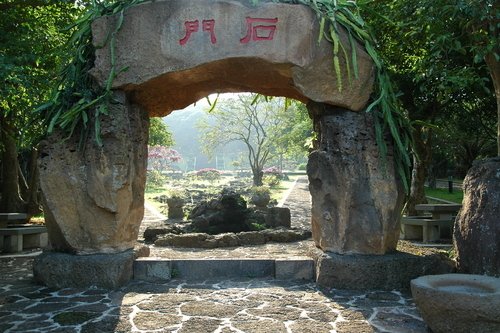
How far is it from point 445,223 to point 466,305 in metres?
6.96

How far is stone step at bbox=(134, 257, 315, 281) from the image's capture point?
6.21m

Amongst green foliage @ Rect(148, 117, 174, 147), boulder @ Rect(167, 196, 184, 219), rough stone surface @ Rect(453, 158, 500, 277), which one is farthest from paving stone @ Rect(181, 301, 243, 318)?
green foliage @ Rect(148, 117, 174, 147)

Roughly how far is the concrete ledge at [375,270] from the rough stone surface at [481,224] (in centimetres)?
47

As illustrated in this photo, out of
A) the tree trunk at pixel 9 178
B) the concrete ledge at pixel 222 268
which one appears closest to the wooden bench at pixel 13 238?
the tree trunk at pixel 9 178

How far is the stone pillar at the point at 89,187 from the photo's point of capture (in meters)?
5.88

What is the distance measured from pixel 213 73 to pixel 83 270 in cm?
293

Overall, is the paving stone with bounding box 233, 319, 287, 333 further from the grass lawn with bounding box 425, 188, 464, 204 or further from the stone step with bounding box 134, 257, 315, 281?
the grass lawn with bounding box 425, 188, 464, 204

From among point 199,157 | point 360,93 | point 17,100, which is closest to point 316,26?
point 360,93

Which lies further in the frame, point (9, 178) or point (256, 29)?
point (9, 178)

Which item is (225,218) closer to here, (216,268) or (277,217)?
(277,217)

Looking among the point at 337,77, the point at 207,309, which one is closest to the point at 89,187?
the point at 207,309

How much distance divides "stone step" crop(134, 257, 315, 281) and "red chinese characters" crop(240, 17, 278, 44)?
9.30 feet

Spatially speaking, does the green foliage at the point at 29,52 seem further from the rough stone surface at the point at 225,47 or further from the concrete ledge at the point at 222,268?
the concrete ledge at the point at 222,268

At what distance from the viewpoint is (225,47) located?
18.8 ft
